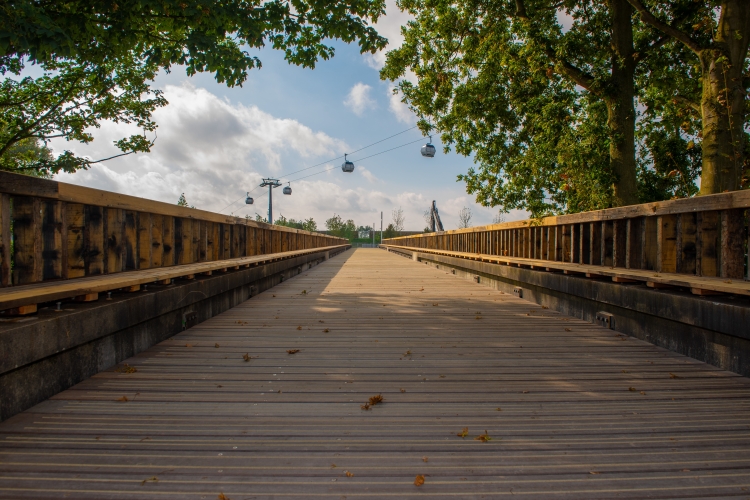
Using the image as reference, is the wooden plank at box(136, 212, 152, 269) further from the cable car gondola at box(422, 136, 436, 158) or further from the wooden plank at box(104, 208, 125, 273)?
the cable car gondola at box(422, 136, 436, 158)

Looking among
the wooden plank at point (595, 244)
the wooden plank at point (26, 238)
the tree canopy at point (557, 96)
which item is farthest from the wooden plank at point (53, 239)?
the tree canopy at point (557, 96)

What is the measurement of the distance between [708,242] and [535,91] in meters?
9.78

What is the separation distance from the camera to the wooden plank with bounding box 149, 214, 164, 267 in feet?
17.8

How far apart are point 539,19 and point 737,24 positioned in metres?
4.04

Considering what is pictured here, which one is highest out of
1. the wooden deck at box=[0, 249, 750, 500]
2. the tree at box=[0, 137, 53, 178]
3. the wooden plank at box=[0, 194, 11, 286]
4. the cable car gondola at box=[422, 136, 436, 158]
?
the cable car gondola at box=[422, 136, 436, 158]

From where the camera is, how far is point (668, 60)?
11.6m

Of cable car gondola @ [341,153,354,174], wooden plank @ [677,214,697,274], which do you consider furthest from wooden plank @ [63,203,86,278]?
cable car gondola @ [341,153,354,174]

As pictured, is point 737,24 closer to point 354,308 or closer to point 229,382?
point 354,308

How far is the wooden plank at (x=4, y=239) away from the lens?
3.16 metres

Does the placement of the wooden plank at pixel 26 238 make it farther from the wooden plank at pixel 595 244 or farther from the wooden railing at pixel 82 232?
the wooden plank at pixel 595 244

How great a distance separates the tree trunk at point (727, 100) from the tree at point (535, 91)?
58.7 inches

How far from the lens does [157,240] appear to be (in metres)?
5.54

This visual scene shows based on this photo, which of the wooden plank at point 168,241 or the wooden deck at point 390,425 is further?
the wooden plank at point 168,241

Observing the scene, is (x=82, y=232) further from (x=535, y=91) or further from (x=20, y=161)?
(x=20, y=161)
